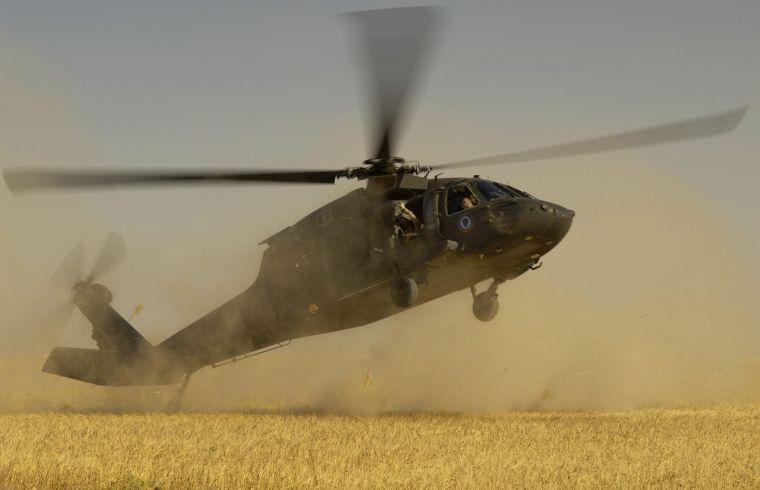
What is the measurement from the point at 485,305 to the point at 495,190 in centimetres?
283

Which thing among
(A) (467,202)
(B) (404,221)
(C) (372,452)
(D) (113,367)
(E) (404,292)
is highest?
(A) (467,202)

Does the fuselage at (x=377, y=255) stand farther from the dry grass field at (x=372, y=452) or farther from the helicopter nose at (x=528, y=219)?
the dry grass field at (x=372, y=452)

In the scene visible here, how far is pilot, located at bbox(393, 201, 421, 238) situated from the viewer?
1552cm

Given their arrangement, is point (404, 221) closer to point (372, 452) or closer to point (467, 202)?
point (467, 202)

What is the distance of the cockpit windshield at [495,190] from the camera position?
1518cm

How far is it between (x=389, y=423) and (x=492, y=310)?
3.12 meters

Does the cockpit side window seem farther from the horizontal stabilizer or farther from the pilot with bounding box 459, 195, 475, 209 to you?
the horizontal stabilizer

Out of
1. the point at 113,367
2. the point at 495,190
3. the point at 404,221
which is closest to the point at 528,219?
the point at 495,190

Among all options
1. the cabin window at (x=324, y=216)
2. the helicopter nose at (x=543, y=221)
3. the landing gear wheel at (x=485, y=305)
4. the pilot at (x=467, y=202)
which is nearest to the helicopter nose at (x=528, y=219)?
the helicopter nose at (x=543, y=221)

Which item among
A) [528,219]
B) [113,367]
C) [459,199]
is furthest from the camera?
[113,367]

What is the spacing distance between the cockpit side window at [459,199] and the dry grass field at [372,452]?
4.15 metres

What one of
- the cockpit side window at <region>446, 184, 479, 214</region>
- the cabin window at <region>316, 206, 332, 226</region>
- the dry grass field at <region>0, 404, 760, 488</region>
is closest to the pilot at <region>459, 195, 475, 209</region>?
the cockpit side window at <region>446, 184, 479, 214</region>

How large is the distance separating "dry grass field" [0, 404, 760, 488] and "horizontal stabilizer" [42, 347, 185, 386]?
1846 mm

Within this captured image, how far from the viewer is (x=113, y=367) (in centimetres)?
2006
